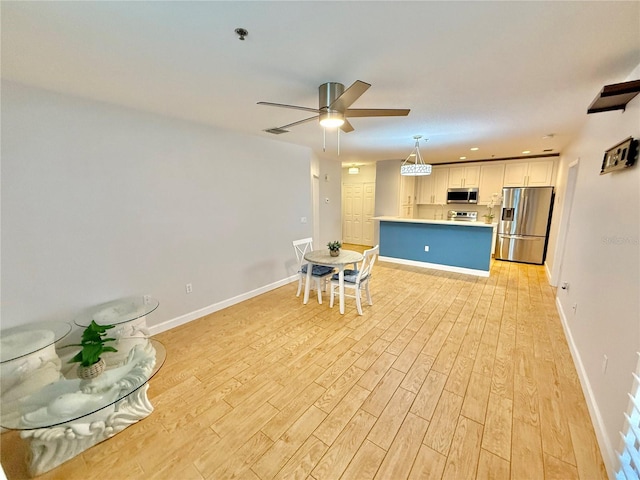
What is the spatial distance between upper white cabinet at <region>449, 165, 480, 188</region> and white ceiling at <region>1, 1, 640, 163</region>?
3.70 m

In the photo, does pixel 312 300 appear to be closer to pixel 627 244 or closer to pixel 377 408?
pixel 377 408

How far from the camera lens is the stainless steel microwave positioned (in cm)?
608

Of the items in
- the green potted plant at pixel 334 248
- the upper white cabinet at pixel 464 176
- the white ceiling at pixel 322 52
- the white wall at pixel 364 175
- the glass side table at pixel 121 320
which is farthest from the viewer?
the white wall at pixel 364 175

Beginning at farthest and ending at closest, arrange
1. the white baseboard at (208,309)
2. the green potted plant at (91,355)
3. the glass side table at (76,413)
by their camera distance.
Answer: the white baseboard at (208,309), the green potted plant at (91,355), the glass side table at (76,413)

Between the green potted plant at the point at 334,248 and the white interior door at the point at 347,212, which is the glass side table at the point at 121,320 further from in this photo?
the white interior door at the point at 347,212

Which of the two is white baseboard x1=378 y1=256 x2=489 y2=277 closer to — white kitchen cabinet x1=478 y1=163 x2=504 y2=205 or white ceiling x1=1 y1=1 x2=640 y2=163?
white kitchen cabinet x1=478 y1=163 x2=504 y2=205

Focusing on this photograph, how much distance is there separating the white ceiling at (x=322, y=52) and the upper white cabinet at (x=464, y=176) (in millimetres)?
3701

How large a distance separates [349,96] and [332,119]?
252mm

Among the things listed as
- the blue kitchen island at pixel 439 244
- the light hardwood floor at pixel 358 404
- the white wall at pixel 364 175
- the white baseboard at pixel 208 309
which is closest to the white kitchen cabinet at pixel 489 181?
the blue kitchen island at pixel 439 244

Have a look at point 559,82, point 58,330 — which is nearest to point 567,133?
point 559,82

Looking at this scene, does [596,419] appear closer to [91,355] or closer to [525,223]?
[91,355]

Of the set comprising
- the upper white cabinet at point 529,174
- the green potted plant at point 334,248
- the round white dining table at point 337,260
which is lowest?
the round white dining table at point 337,260

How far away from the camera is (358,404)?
1.86 m

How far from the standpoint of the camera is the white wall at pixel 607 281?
4.64 ft
